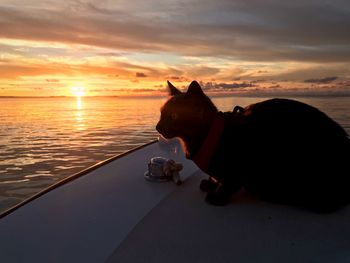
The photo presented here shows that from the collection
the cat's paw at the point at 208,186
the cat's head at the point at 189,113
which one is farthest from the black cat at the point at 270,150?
the cat's paw at the point at 208,186

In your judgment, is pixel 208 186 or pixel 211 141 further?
pixel 208 186

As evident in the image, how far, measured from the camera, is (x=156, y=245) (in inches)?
62.4

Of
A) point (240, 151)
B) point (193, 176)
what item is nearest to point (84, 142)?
point (193, 176)

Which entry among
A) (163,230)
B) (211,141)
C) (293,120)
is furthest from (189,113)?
(163,230)

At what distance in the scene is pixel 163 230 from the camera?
1.74 metres

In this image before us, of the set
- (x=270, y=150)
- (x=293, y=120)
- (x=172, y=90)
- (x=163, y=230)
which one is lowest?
(x=163, y=230)

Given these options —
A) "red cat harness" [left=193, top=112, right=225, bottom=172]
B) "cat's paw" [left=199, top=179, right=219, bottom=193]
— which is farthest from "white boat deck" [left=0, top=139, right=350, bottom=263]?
"red cat harness" [left=193, top=112, right=225, bottom=172]

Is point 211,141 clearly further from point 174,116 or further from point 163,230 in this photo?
point 163,230

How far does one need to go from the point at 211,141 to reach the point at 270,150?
0.38 metres

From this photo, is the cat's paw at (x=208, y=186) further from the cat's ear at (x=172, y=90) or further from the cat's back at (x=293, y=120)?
the cat's ear at (x=172, y=90)

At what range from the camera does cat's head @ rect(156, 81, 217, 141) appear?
2170 millimetres

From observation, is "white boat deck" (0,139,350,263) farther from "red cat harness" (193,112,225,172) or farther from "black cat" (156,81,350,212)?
"red cat harness" (193,112,225,172)

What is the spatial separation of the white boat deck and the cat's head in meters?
0.46

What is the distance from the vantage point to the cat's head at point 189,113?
217 cm
